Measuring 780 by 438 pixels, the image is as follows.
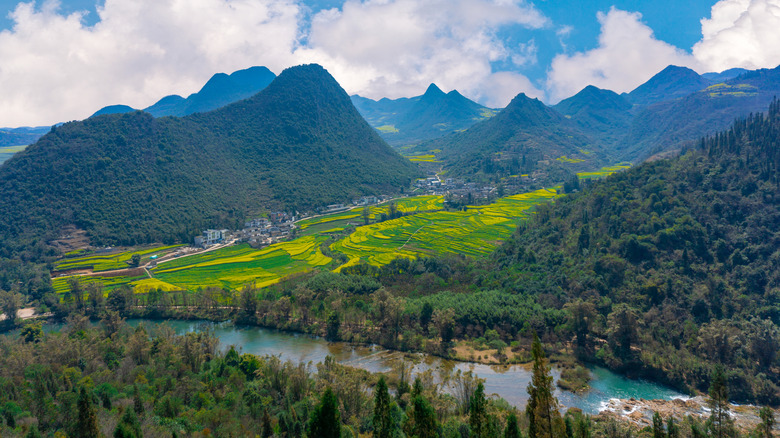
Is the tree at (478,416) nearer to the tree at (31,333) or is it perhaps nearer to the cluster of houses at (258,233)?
the tree at (31,333)

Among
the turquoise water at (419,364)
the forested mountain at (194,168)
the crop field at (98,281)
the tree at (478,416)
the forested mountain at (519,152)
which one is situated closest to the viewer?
the tree at (478,416)

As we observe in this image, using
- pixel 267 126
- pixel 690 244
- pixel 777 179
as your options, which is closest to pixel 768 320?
pixel 690 244

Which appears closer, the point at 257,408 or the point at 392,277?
the point at 257,408

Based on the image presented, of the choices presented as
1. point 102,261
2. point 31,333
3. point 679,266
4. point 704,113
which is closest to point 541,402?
point 679,266

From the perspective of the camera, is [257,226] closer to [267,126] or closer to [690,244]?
[267,126]

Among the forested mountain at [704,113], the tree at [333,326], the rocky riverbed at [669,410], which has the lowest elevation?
the rocky riverbed at [669,410]

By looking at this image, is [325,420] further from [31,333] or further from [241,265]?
[241,265]

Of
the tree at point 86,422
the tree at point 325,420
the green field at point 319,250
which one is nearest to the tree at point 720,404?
the tree at point 325,420
